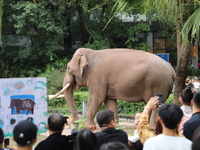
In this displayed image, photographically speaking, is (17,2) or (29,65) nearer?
(17,2)

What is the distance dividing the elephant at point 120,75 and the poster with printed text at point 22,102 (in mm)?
3384

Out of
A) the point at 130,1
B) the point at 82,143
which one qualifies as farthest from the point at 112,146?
the point at 130,1

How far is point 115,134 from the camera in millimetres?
3938

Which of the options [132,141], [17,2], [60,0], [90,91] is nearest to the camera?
[132,141]

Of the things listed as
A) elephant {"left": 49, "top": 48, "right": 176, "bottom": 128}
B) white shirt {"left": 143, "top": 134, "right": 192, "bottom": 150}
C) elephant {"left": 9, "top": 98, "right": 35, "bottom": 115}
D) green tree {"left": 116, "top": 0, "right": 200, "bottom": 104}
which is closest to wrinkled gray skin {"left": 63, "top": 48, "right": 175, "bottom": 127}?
elephant {"left": 49, "top": 48, "right": 176, "bottom": 128}

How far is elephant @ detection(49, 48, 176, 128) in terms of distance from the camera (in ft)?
26.2

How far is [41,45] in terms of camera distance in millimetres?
19047

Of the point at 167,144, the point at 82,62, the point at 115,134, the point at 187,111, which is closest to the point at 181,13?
the point at 82,62

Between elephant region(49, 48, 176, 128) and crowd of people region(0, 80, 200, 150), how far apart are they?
3430 millimetres

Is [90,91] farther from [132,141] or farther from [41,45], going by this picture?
[41,45]

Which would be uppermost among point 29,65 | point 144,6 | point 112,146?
point 144,6

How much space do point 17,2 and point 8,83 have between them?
13925 mm

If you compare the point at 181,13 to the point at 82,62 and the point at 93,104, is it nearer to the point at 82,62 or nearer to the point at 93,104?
the point at 82,62

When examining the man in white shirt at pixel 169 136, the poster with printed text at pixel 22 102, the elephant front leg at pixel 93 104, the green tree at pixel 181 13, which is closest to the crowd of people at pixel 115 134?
the man in white shirt at pixel 169 136
